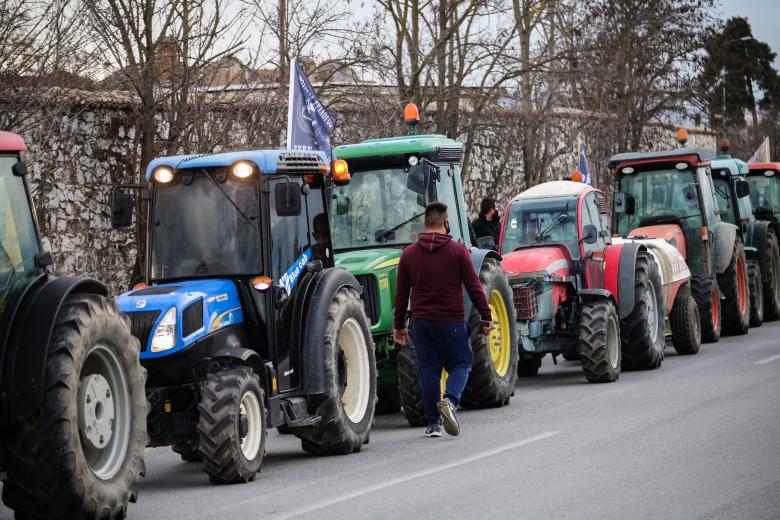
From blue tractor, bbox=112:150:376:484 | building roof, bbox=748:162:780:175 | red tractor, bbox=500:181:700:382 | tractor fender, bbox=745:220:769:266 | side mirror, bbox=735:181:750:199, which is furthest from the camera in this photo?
building roof, bbox=748:162:780:175

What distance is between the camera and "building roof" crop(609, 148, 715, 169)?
2109 centimetres

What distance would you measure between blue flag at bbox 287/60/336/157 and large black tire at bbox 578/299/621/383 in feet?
12.4

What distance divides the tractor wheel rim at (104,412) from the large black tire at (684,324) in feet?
39.3

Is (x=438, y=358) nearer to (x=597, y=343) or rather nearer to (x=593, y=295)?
(x=597, y=343)

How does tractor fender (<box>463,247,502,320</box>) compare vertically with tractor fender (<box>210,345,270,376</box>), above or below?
above

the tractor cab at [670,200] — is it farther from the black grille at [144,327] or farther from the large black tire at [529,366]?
the black grille at [144,327]

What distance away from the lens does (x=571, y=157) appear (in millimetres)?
36219

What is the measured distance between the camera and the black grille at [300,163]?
36.2 ft

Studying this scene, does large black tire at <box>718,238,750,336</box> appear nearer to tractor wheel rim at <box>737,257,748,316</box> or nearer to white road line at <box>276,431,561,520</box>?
tractor wheel rim at <box>737,257,748,316</box>

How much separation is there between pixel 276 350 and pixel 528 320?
5706mm

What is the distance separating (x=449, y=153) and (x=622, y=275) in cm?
392

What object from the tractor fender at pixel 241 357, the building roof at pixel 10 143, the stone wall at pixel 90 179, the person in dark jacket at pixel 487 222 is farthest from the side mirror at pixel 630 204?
the building roof at pixel 10 143

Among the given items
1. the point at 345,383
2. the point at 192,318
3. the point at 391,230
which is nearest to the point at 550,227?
the point at 391,230

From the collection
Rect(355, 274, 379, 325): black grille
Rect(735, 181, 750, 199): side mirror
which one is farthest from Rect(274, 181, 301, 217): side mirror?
Rect(735, 181, 750, 199): side mirror
